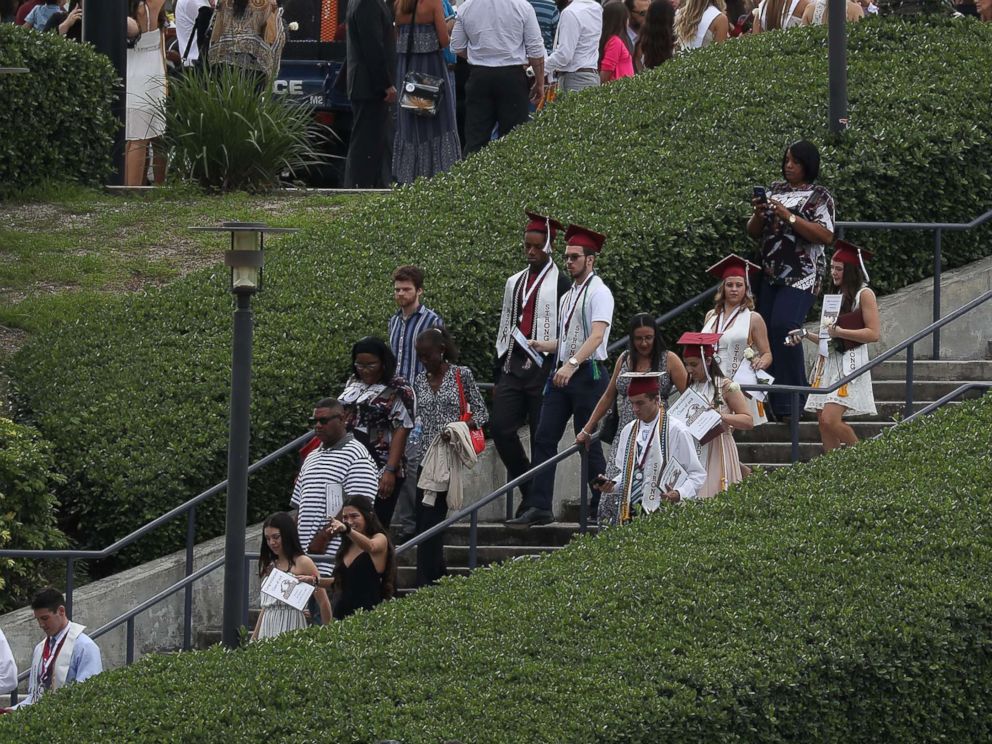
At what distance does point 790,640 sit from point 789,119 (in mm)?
8027

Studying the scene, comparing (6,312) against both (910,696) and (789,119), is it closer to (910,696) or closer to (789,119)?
(789,119)

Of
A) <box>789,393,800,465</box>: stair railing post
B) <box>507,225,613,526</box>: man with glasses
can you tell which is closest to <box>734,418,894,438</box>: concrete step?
<box>789,393,800,465</box>: stair railing post

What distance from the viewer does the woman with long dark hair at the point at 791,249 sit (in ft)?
47.4

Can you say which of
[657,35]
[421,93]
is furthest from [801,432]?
[657,35]

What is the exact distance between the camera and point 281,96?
20.5m

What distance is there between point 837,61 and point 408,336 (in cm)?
497

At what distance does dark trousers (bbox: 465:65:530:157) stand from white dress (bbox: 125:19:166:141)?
280cm

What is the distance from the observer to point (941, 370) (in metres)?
15.6

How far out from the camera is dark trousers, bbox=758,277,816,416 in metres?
14.5

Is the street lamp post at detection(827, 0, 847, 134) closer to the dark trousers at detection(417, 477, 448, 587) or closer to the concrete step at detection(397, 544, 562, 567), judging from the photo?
the concrete step at detection(397, 544, 562, 567)

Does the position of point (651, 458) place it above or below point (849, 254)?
below

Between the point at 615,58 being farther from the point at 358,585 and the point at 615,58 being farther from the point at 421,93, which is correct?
the point at 358,585

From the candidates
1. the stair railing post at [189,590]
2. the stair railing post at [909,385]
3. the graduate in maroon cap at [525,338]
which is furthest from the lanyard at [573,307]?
the stair railing post at [189,590]

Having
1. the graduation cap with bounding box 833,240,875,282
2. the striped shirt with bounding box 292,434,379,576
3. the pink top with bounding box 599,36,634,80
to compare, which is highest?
the pink top with bounding box 599,36,634,80
